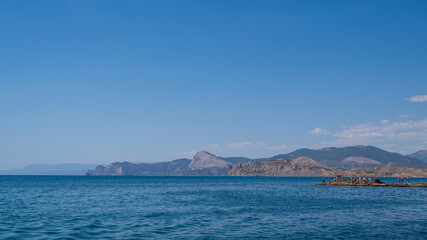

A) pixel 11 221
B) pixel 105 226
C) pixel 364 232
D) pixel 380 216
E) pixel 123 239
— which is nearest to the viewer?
pixel 123 239

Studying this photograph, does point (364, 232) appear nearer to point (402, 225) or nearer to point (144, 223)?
point (402, 225)

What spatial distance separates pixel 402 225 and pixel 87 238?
2936cm

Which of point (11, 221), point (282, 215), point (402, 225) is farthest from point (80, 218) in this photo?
point (402, 225)

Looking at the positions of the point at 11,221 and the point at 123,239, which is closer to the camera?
the point at 123,239

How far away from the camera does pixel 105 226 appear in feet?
109

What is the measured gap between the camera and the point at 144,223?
34969 millimetres

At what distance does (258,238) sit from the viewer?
27.5 meters

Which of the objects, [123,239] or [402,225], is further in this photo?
[402,225]

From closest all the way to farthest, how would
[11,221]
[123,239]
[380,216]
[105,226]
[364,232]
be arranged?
[123,239] < [364,232] < [105,226] < [11,221] < [380,216]

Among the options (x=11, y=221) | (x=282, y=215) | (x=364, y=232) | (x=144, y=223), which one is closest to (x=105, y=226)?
(x=144, y=223)

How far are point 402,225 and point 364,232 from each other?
652 centimetres

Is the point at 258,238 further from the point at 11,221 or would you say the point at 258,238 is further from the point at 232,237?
the point at 11,221

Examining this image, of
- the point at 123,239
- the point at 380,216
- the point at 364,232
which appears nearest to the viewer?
the point at 123,239

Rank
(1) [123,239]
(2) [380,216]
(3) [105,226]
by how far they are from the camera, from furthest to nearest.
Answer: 1. (2) [380,216]
2. (3) [105,226]
3. (1) [123,239]
